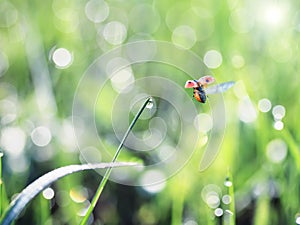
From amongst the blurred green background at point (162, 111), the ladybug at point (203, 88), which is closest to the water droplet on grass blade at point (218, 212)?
the blurred green background at point (162, 111)

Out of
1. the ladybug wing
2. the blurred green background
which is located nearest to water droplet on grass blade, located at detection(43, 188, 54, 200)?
the blurred green background

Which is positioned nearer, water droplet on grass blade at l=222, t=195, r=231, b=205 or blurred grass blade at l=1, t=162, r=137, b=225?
blurred grass blade at l=1, t=162, r=137, b=225

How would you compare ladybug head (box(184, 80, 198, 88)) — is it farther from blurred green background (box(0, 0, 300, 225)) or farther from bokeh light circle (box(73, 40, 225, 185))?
bokeh light circle (box(73, 40, 225, 185))

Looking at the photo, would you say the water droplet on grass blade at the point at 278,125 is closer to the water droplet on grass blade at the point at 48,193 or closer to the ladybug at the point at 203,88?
the ladybug at the point at 203,88

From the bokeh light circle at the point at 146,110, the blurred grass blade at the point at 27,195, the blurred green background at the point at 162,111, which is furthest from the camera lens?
the bokeh light circle at the point at 146,110

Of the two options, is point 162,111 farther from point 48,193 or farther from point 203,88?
point 203,88

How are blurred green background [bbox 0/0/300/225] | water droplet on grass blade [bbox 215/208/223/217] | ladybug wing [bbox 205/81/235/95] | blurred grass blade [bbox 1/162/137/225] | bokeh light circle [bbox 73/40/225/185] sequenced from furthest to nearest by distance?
bokeh light circle [bbox 73/40/225/185]
blurred green background [bbox 0/0/300/225]
water droplet on grass blade [bbox 215/208/223/217]
ladybug wing [bbox 205/81/235/95]
blurred grass blade [bbox 1/162/137/225]
